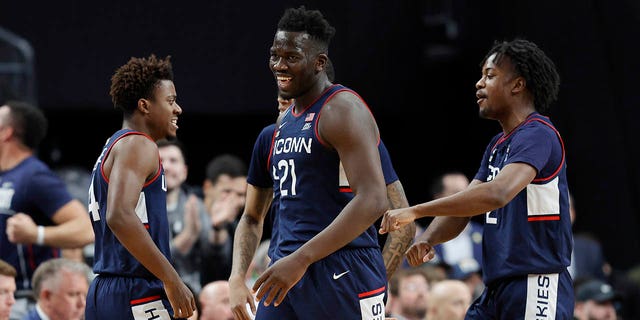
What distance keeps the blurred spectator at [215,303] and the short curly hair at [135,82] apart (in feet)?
8.22

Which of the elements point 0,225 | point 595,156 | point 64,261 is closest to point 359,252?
point 64,261

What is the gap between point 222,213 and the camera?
8883mm

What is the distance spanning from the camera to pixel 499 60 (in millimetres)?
5531

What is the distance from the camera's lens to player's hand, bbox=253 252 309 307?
14.7ft

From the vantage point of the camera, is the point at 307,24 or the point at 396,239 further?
the point at 396,239

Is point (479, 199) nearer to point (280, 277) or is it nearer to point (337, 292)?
point (337, 292)

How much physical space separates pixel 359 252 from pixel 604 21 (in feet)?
26.4

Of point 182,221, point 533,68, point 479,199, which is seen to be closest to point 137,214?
point 479,199

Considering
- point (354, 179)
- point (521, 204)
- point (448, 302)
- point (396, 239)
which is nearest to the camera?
point (354, 179)

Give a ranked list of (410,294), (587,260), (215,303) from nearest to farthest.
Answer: (215,303) → (410,294) → (587,260)

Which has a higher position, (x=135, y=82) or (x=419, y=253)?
(x=135, y=82)

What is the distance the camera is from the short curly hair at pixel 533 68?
549 centimetres

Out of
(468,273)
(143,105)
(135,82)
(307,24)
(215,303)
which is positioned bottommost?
(468,273)

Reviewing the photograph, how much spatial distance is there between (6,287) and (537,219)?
364 cm
